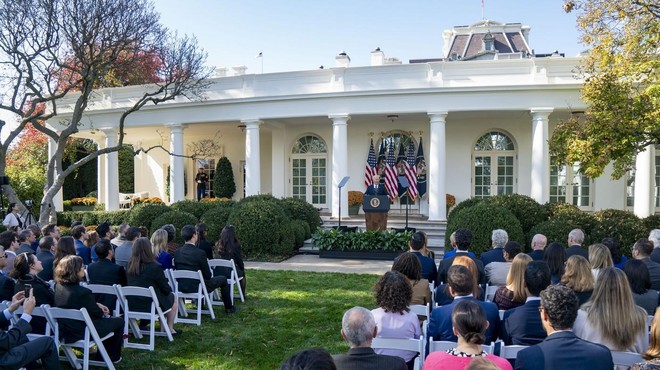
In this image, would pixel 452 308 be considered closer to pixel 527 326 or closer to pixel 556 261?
pixel 527 326

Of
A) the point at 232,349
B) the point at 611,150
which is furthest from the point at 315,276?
the point at 611,150

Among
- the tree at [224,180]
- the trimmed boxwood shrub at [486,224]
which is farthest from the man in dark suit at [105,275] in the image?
the tree at [224,180]

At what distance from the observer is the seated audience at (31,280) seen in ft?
16.4

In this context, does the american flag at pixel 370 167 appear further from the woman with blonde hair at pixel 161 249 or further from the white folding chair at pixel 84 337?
the white folding chair at pixel 84 337

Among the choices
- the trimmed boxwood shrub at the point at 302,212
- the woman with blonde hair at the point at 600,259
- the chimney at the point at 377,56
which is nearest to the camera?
the woman with blonde hair at the point at 600,259

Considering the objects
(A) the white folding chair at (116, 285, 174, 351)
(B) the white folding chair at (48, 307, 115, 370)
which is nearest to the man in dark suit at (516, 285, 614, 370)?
(B) the white folding chair at (48, 307, 115, 370)

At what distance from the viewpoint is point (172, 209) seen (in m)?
15.2

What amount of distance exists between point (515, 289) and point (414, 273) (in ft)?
3.24

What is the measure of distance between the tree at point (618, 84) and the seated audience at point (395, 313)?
9.28 meters

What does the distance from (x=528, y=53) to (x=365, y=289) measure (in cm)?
3015

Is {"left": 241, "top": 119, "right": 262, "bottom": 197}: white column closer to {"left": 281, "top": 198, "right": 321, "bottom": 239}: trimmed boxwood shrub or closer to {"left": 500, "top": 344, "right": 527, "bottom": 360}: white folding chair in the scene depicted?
{"left": 281, "top": 198, "right": 321, "bottom": 239}: trimmed boxwood shrub

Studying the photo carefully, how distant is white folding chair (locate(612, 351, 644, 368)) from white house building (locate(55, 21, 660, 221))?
13374 millimetres

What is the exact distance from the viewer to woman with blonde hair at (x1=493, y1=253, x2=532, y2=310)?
469 cm

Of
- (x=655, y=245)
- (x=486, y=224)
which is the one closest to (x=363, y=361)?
(x=655, y=245)
